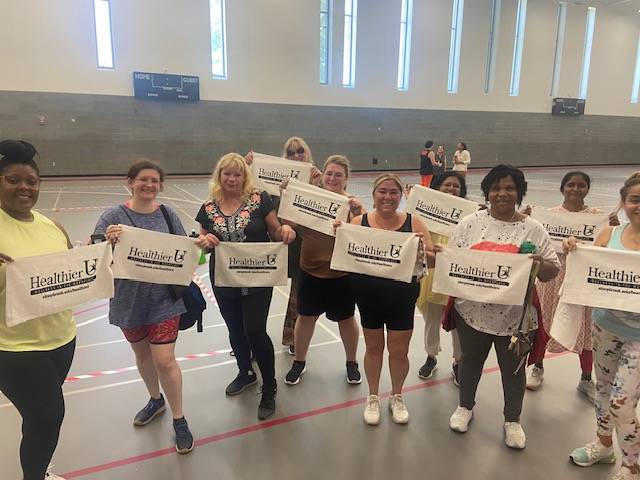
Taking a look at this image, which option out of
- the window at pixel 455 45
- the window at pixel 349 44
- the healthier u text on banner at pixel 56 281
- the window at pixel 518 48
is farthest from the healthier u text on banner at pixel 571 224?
the window at pixel 518 48

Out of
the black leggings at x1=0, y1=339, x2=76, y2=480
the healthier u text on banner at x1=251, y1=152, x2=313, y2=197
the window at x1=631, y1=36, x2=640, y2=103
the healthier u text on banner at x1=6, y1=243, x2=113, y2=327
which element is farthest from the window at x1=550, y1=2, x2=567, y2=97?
the black leggings at x1=0, y1=339, x2=76, y2=480

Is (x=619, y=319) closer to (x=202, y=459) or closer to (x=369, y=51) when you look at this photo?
(x=202, y=459)

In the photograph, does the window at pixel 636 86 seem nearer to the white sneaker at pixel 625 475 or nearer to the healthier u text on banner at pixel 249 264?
the white sneaker at pixel 625 475

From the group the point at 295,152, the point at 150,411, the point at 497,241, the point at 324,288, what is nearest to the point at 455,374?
the point at 324,288

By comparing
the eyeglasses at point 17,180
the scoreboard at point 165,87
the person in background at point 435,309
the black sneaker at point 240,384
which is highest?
the scoreboard at point 165,87

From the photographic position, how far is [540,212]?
4074 millimetres

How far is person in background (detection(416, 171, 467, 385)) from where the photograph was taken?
3.89m

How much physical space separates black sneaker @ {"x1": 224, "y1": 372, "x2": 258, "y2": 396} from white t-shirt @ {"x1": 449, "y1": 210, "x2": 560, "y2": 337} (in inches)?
74.8

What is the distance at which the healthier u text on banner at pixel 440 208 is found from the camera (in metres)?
4.15

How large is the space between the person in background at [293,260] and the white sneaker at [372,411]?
3.81 ft

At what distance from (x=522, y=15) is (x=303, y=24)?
1300 centimetres

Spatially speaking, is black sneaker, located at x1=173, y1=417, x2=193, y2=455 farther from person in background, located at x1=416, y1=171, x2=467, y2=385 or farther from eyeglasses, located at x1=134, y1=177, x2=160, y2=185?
person in background, located at x1=416, y1=171, x2=467, y2=385

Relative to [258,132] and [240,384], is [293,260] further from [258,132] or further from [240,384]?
[258,132]

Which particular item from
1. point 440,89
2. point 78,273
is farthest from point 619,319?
point 440,89
